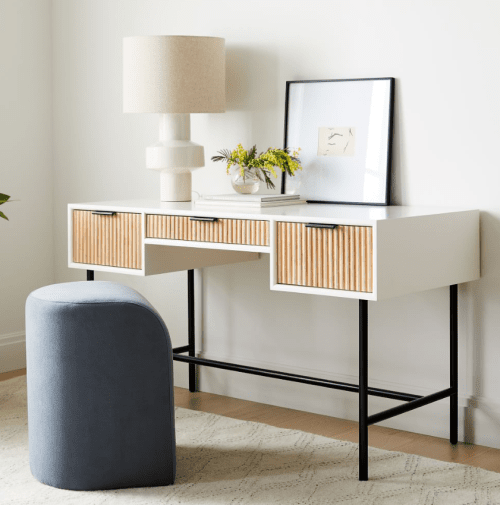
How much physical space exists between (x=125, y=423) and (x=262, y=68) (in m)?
1.58

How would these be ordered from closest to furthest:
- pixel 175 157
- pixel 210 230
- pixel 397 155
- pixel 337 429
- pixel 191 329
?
1. pixel 210 230
2. pixel 397 155
3. pixel 337 429
4. pixel 175 157
5. pixel 191 329

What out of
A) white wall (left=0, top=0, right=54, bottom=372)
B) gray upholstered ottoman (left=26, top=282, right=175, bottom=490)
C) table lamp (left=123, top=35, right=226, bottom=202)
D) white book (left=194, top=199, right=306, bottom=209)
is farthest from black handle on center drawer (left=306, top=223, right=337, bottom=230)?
white wall (left=0, top=0, right=54, bottom=372)

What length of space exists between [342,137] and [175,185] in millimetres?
679

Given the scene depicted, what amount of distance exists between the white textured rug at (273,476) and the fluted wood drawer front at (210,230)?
2.28 ft

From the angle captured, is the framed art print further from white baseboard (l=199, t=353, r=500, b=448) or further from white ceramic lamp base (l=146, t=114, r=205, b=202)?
white baseboard (l=199, t=353, r=500, b=448)

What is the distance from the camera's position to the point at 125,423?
8.10ft

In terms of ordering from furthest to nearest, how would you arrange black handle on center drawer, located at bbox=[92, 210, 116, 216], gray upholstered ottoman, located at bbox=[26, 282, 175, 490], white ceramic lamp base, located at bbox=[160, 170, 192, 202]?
1. white ceramic lamp base, located at bbox=[160, 170, 192, 202]
2. black handle on center drawer, located at bbox=[92, 210, 116, 216]
3. gray upholstered ottoman, located at bbox=[26, 282, 175, 490]

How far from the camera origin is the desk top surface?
263 centimetres

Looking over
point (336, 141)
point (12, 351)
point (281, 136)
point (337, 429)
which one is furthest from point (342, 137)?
point (12, 351)

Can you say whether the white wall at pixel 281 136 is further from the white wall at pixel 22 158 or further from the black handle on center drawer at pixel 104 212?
the black handle on center drawer at pixel 104 212

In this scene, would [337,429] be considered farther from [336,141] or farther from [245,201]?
[336,141]

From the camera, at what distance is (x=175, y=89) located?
3201 mm

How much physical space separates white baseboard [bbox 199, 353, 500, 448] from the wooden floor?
0.10ft

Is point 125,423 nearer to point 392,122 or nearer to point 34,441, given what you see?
point 34,441
